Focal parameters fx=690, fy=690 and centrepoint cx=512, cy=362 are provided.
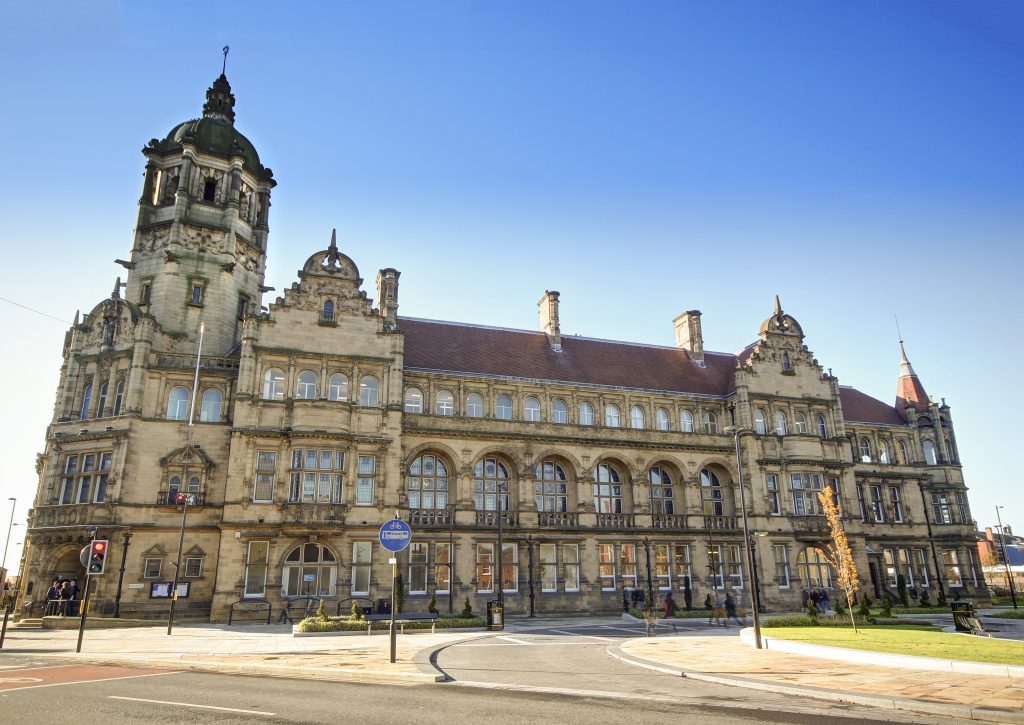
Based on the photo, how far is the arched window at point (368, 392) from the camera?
40.2m

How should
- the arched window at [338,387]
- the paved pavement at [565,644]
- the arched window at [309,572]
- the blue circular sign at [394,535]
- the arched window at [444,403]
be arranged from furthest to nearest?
the arched window at [444,403] → the arched window at [338,387] → the arched window at [309,572] → the blue circular sign at [394,535] → the paved pavement at [565,644]

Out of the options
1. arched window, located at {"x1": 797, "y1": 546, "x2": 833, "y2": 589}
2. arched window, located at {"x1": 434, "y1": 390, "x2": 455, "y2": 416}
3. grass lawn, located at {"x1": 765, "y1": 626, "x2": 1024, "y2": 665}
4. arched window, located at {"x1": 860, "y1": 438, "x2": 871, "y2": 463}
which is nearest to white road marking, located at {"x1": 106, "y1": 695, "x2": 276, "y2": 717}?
grass lawn, located at {"x1": 765, "y1": 626, "x2": 1024, "y2": 665}

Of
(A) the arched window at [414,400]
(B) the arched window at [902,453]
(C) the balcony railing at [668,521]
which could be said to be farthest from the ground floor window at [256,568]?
(B) the arched window at [902,453]

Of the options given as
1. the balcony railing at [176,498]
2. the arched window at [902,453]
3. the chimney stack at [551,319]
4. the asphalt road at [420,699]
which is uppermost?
the chimney stack at [551,319]

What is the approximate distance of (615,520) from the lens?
4459 cm

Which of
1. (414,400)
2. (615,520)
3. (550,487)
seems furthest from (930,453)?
(414,400)

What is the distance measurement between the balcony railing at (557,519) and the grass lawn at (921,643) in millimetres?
18580

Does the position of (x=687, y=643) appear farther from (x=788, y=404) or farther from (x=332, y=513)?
(x=788, y=404)

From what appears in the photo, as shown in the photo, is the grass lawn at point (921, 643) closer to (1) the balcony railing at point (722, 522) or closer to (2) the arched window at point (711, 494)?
(1) the balcony railing at point (722, 522)

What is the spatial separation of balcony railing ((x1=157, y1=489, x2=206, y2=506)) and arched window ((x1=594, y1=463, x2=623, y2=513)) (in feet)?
78.2

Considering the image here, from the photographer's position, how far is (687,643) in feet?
80.5

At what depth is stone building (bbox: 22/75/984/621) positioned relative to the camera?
121ft

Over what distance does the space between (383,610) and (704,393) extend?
→ 88.8ft

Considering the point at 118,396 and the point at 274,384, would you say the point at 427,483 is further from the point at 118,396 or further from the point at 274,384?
the point at 118,396
